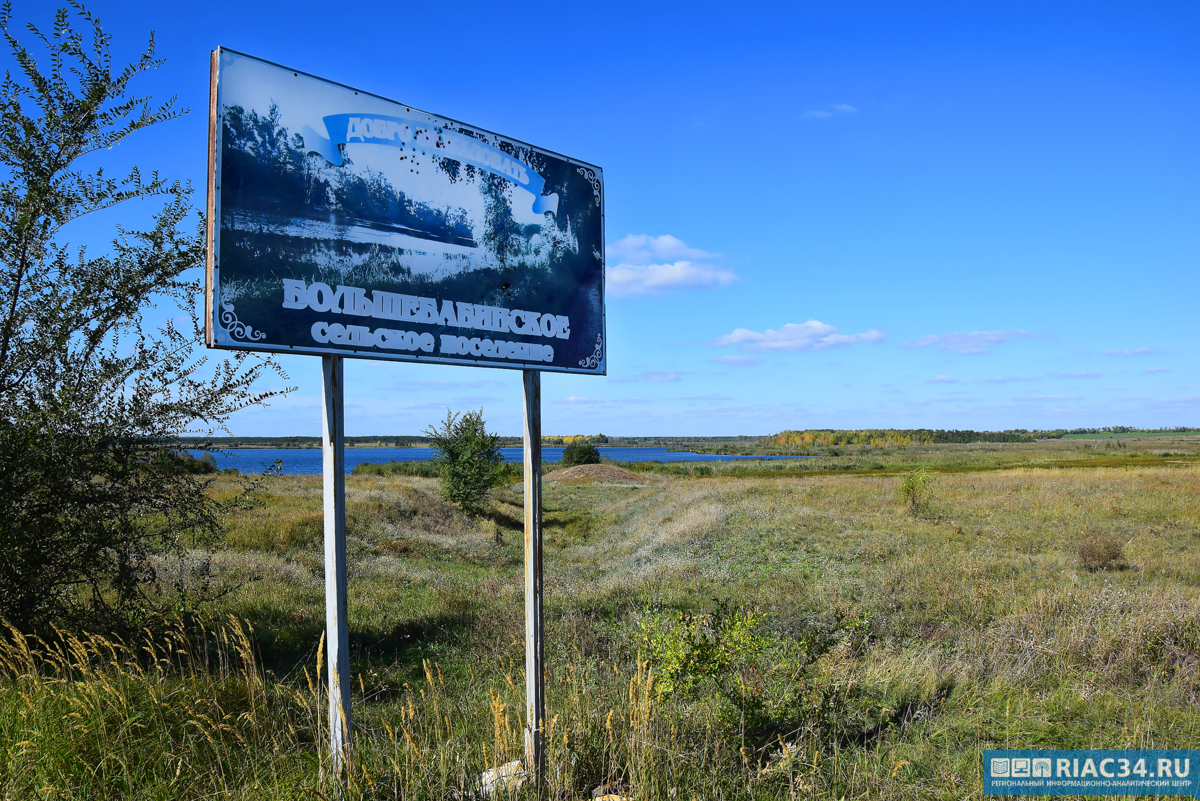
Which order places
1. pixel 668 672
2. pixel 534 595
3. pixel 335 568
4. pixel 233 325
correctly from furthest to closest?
pixel 668 672
pixel 534 595
pixel 335 568
pixel 233 325

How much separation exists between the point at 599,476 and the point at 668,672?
59.0 m

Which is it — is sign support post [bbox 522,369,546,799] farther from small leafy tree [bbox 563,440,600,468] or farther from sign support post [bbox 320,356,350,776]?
small leafy tree [bbox 563,440,600,468]

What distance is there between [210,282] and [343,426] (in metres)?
0.95

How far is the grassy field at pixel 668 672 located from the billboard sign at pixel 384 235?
2.13 meters

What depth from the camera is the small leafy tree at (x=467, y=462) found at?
3038 centimetres

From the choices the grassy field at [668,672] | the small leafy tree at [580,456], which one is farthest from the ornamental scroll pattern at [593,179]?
the small leafy tree at [580,456]

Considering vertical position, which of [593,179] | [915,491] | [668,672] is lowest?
[915,491]

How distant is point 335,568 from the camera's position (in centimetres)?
316

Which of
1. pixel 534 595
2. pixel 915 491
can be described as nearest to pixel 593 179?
pixel 534 595

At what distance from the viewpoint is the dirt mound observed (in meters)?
59.7

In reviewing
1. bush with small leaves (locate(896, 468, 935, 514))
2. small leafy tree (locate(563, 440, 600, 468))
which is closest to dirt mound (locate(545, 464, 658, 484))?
small leafy tree (locate(563, 440, 600, 468))

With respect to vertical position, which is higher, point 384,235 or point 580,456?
point 384,235
